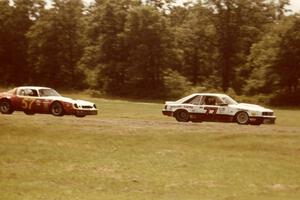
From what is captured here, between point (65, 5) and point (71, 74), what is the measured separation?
9.39 m

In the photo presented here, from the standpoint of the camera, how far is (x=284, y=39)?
192 ft

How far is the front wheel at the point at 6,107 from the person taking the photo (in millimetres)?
26281

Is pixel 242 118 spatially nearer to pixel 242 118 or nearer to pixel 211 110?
pixel 242 118

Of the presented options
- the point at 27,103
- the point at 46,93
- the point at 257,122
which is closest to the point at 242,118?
the point at 257,122

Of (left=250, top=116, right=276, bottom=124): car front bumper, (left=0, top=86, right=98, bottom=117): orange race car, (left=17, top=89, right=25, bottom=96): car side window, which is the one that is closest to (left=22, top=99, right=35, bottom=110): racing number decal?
(left=0, top=86, right=98, bottom=117): orange race car

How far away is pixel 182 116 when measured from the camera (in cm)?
2611

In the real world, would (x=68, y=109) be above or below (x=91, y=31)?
below

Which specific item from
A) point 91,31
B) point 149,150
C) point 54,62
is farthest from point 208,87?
point 149,150

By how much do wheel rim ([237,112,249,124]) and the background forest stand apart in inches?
1317

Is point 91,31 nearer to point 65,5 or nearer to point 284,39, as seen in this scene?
point 65,5

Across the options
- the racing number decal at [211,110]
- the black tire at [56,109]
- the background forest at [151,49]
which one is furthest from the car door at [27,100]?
the background forest at [151,49]

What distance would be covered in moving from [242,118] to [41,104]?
8.89m

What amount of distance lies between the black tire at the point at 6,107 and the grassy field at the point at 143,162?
4546mm

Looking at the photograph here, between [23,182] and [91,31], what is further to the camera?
[91,31]
